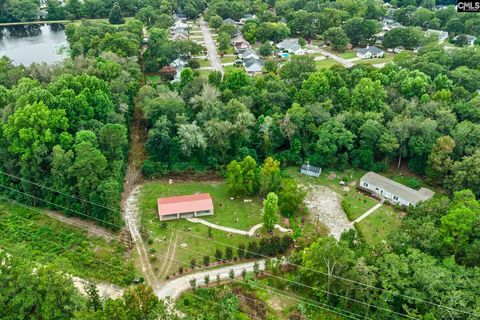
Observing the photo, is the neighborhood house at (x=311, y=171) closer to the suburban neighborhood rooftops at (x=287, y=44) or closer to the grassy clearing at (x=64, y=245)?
the grassy clearing at (x=64, y=245)

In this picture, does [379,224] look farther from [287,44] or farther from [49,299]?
[287,44]

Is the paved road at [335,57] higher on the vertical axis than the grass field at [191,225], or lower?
higher

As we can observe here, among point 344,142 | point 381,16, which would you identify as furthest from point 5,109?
point 381,16

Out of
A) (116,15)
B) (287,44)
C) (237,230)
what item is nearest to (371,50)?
(287,44)

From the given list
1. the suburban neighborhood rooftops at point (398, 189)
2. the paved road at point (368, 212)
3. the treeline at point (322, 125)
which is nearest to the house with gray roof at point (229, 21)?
the treeline at point (322, 125)

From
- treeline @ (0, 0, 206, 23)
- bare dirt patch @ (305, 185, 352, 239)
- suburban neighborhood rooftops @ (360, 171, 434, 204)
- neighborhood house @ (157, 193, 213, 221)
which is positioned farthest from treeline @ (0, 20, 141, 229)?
treeline @ (0, 0, 206, 23)

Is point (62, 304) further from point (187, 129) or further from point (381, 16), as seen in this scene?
point (381, 16)

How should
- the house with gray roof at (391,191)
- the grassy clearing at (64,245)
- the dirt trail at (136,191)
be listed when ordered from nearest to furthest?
the grassy clearing at (64,245) → the dirt trail at (136,191) → the house with gray roof at (391,191)
